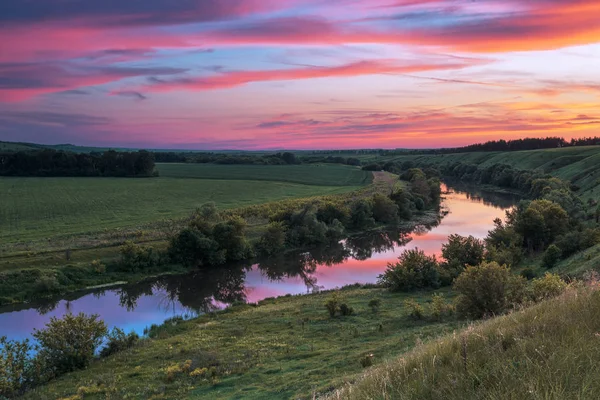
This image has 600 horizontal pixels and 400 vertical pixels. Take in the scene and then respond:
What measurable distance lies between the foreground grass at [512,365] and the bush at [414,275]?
865 inches

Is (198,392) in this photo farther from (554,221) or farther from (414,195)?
(414,195)

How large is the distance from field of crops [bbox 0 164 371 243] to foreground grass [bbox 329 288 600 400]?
156 ft

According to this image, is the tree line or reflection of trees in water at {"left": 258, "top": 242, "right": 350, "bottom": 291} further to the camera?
the tree line

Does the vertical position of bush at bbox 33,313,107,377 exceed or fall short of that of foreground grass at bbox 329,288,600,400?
it falls short

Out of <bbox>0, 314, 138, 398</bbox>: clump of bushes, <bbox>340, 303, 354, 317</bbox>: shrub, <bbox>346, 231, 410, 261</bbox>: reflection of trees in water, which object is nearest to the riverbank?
<bbox>346, 231, 410, 261</bbox>: reflection of trees in water

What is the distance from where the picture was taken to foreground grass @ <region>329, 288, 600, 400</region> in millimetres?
3752

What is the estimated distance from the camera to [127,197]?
251ft

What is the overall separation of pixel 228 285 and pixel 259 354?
19.9 metres

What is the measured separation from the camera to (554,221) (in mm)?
35938

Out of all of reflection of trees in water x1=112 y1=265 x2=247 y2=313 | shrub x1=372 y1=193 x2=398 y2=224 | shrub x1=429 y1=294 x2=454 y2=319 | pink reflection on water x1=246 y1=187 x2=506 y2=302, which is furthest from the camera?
shrub x1=372 y1=193 x2=398 y2=224

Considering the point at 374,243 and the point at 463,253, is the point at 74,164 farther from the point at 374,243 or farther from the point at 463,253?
the point at 463,253

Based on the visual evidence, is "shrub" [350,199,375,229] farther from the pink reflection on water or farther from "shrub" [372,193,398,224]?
the pink reflection on water

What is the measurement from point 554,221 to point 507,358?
123 ft

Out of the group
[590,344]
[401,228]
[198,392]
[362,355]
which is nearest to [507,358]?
[590,344]
